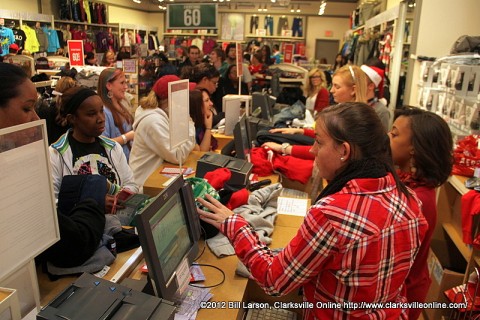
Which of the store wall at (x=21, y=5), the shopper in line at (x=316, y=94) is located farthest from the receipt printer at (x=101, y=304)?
the store wall at (x=21, y=5)

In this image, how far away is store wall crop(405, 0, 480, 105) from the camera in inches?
184

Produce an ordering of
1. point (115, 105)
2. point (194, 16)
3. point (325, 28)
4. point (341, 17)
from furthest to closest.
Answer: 1. point (325, 28)
2. point (341, 17)
3. point (194, 16)
4. point (115, 105)

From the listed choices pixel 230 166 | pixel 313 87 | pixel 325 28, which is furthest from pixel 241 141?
pixel 325 28

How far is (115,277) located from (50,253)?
0.25 m

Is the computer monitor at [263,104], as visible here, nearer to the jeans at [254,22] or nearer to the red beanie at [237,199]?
the red beanie at [237,199]

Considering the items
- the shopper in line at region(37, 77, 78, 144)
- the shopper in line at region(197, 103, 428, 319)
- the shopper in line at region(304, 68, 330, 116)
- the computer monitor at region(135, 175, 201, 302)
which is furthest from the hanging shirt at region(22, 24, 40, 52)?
the shopper in line at region(197, 103, 428, 319)

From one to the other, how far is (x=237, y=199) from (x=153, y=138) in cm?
123

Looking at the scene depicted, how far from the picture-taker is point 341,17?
617 inches

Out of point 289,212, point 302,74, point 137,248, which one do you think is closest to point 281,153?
point 289,212

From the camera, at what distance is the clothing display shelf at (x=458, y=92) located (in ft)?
11.1

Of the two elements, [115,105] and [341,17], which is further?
[341,17]

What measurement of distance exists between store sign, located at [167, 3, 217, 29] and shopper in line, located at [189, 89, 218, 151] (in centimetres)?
207

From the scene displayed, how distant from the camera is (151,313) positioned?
1.09m

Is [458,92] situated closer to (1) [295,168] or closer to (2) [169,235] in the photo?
(1) [295,168]
